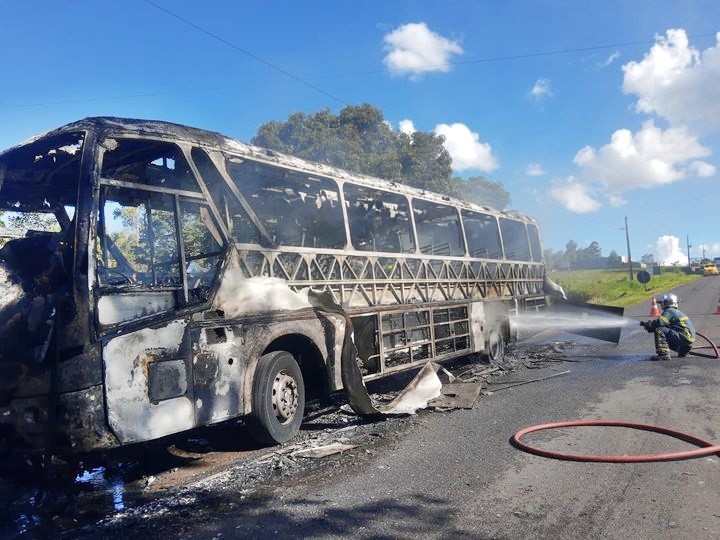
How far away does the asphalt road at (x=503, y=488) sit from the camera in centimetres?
332

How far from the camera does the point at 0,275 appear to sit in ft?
14.9

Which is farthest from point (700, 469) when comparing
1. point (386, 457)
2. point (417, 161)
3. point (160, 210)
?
point (417, 161)

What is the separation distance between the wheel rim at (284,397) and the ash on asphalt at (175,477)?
0.30m

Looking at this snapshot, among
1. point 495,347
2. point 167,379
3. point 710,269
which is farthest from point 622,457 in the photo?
point 710,269

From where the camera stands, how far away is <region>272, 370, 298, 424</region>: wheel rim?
17.5 feet

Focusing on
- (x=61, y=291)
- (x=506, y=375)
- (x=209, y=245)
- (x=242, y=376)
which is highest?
(x=209, y=245)

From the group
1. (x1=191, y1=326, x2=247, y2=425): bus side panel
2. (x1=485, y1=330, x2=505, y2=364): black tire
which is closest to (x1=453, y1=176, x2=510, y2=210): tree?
(x1=485, y1=330, x2=505, y2=364): black tire

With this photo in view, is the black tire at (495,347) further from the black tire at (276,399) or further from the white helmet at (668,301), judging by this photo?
the black tire at (276,399)

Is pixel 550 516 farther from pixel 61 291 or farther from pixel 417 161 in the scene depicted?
pixel 417 161

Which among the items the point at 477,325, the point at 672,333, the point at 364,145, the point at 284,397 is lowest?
the point at 672,333

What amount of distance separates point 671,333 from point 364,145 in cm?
1834

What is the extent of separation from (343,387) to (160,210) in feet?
8.93

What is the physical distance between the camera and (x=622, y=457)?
4363mm

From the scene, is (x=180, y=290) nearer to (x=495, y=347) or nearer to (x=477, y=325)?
(x=477, y=325)
